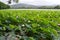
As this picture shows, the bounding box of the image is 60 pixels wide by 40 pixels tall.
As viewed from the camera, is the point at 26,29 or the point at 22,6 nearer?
the point at 26,29

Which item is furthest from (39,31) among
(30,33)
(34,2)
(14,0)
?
(34,2)

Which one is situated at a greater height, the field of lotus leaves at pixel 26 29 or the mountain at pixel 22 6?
the field of lotus leaves at pixel 26 29

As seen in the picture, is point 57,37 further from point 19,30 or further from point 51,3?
point 51,3

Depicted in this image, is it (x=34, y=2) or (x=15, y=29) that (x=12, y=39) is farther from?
(x=34, y=2)

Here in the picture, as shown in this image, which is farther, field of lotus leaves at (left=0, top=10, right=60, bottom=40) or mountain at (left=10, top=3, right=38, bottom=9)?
mountain at (left=10, top=3, right=38, bottom=9)

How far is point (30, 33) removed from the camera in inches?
80.4

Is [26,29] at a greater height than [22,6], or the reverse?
[26,29]

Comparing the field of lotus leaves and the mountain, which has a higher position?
the field of lotus leaves

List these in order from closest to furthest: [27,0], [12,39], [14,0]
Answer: [12,39] < [14,0] < [27,0]

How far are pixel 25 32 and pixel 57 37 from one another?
0.34m

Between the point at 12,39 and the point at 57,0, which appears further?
→ the point at 57,0

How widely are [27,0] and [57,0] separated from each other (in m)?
0.77

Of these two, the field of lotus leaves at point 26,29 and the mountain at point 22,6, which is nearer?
the field of lotus leaves at point 26,29

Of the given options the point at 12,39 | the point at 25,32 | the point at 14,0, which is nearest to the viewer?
the point at 12,39
